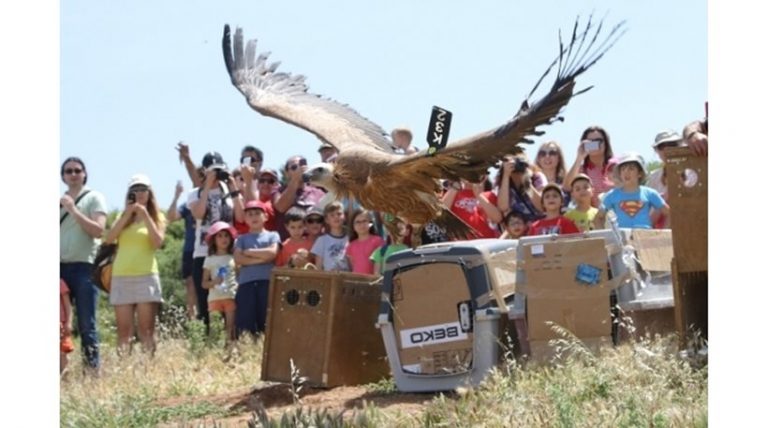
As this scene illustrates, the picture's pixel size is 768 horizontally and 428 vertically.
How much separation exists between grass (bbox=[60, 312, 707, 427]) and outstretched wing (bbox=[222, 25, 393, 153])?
2.11 m

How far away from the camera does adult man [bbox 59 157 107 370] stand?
34.4ft

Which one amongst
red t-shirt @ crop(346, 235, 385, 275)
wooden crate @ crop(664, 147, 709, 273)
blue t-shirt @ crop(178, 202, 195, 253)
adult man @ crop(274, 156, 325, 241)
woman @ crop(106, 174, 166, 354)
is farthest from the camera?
blue t-shirt @ crop(178, 202, 195, 253)

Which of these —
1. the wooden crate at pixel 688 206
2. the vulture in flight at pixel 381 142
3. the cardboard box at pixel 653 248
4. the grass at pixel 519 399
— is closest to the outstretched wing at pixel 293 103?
the vulture in flight at pixel 381 142

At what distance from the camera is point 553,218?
353 inches

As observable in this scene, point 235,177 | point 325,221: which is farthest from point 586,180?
point 235,177

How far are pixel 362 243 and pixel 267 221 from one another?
147cm

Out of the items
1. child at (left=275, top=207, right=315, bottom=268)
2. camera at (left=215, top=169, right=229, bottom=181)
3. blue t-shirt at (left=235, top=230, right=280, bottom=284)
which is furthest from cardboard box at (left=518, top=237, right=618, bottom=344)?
camera at (left=215, top=169, right=229, bottom=181)

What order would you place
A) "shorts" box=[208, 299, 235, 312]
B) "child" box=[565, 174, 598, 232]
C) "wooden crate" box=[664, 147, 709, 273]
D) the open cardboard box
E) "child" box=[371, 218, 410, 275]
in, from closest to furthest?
"wooden crate" box=[664, 147, 709, 273]
the open cardboard box
"child" box=[565, 174, 598, 232]
"child" box=[371, 218, 410, 275]
"shorts" box=[208, 299, 235, 312]

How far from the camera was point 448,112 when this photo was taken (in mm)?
7586

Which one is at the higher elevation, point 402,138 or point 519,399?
point 402,138

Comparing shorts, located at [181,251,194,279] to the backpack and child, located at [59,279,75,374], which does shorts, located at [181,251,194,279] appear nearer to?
the backpack

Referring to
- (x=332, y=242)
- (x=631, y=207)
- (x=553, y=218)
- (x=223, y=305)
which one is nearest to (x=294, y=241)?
(x=332, y=242)

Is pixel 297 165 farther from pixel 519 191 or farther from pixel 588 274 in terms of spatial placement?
pixel 588 274

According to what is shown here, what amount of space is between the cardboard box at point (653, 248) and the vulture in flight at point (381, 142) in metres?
0.94
